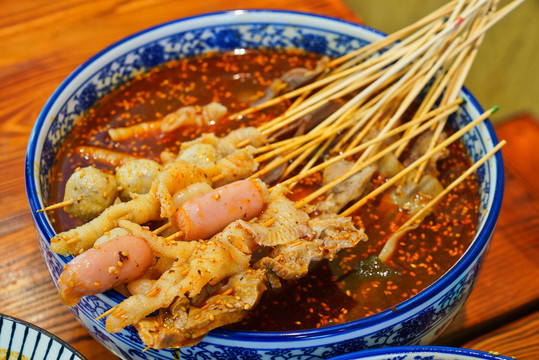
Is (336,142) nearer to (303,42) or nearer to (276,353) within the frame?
(303,42)

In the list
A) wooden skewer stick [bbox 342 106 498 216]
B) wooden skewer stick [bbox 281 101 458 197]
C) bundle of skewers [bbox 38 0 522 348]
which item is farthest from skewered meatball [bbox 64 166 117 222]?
wooden skewer stick [bbox 342 106 498 216]

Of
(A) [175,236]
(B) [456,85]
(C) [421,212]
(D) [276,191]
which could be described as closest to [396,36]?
(B) [456,85]

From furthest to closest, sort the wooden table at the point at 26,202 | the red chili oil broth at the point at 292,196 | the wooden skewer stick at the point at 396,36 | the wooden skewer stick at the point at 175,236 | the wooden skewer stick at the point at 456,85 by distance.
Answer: the wooden skewer stick at the point at 396,36 → the wooden skewer stick at the point at 456,85 → the wooden table at the point at 26,202 → the red chili oil broth at the point at 292,196 → the wooden skewer stick at the point at 175,236

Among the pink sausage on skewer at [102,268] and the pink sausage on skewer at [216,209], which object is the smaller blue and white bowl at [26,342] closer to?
the pink sausage on skewer at [102,268]

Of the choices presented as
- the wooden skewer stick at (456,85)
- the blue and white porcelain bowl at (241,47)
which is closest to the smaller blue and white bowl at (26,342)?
the blue and white porcelain bowl at (241,47)

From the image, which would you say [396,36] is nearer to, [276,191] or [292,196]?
[292,196]

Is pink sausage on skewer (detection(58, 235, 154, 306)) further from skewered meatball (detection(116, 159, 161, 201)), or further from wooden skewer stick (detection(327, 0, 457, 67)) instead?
wooden skewer stick (detection(327, 0, 457, 67))

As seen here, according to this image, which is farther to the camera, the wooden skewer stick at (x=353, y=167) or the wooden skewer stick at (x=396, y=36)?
the wooden skewer stick at (x=396, y=36)
